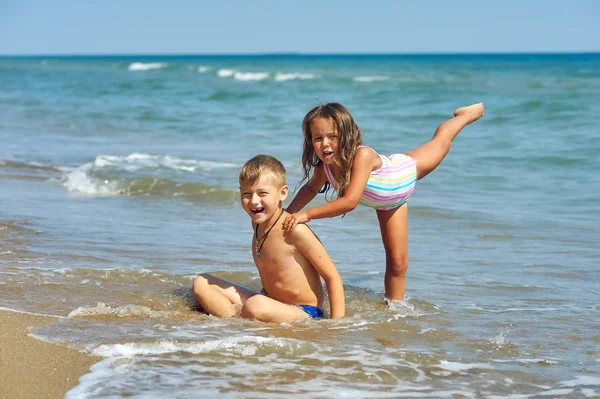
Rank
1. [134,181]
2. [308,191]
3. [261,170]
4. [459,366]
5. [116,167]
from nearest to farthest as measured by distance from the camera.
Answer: [459,366] → [261,170] → [308,191] → [134,181] → [116,167]

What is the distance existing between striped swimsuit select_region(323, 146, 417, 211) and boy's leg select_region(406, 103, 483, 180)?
128 millimetres

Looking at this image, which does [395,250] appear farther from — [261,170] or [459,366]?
[459,366]

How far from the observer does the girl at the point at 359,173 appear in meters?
4.16

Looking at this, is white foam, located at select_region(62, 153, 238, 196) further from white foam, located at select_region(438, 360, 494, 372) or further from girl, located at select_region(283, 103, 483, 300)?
white foam, located at select_region(438, 360, 494, 372)

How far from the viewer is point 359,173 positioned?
4234 mm

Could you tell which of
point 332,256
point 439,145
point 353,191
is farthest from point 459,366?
point 332,256

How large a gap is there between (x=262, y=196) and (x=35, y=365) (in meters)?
1.37

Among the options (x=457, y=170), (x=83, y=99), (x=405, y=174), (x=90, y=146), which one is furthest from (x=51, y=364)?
(x=83, y=99)

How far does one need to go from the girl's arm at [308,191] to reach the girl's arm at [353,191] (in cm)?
29

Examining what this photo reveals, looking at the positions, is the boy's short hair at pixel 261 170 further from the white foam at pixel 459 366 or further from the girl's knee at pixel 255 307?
the white foam at pixel 459 366

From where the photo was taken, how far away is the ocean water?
3232 mm

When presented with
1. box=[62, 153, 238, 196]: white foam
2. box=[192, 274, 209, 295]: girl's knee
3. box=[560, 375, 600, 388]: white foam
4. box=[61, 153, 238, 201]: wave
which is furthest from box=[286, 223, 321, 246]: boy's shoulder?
box=[62, 153, 238, 196]: white foam

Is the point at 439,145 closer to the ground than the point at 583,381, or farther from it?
farther from it

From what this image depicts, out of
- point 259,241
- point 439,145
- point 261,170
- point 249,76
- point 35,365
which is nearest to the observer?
point 35,365
